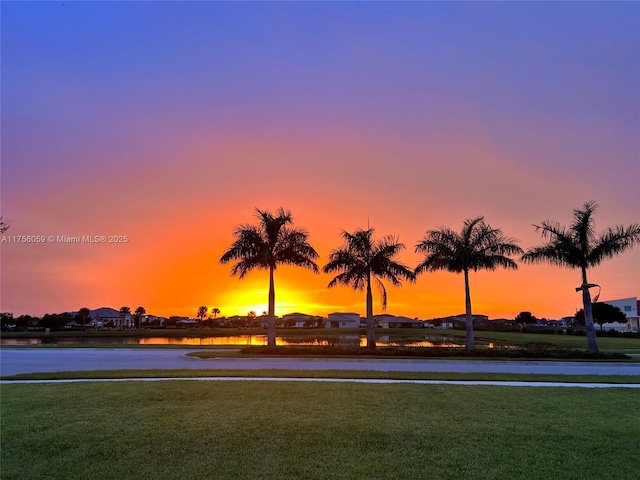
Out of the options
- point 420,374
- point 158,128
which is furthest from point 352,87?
point 420,374

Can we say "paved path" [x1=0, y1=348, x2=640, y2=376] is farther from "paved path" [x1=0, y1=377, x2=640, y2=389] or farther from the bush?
"paved path" [x1=0, y1=377, x2=640, y2=389]

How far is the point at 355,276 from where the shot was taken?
26.4m

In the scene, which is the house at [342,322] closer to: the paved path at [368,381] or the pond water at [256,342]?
the pond water at [256,342]

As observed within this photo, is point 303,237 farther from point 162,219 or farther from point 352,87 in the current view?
point 352,87

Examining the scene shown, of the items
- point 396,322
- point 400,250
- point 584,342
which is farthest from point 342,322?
point 400,250

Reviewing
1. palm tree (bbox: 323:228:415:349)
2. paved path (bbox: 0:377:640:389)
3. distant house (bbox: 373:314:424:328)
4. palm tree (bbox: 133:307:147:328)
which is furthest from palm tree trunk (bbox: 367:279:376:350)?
palm tree (bbox: 133:307:147:328)

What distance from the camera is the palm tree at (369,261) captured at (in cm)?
2591

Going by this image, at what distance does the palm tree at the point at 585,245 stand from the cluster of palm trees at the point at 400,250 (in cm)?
5

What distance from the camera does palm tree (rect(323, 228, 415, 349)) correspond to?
85.0 ft

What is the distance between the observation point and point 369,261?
26047mm

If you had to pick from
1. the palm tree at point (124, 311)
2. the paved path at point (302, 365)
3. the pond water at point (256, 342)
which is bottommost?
the pond water at point (256, 342)

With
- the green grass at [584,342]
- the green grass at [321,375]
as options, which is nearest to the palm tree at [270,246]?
the green grass at [321,375]

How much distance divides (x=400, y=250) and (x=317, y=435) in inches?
766

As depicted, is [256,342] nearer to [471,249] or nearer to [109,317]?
[471,249]
